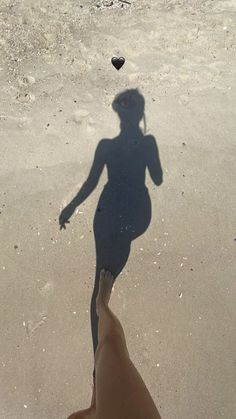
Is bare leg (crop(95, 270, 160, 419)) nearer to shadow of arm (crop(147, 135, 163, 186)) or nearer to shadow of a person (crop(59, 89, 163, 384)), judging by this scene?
shadow of a person (crop(59, 89, 163, 384))

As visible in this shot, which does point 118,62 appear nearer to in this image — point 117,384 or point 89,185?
point 89,185

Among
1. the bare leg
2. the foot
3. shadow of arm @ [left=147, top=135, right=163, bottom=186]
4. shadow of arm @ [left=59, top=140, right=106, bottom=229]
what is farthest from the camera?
shadow of arm @ [left=147, top=135, right=163, bottom=186]

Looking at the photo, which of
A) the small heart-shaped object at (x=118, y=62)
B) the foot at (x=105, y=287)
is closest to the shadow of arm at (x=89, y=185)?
the foot at (x=105, y=287)

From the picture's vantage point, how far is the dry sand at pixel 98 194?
5066 millimetres

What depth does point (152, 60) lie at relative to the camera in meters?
5.39

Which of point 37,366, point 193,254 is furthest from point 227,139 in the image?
point 37,366

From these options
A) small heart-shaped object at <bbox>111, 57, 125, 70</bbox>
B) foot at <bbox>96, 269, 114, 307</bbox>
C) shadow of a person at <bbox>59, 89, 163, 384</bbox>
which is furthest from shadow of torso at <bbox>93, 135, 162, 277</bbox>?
small heart-shaped object at <bbox>111, 57, 125, 70</bbox>

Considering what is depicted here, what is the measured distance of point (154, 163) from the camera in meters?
5.36

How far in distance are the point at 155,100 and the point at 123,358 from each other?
9.78 feet

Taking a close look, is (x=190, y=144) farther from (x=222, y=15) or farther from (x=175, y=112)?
(x=222, y=15)

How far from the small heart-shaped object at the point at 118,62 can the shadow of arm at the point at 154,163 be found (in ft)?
2.97

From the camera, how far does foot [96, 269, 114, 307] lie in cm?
502

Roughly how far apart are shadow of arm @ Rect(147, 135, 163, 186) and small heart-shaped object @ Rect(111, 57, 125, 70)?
0.91 m

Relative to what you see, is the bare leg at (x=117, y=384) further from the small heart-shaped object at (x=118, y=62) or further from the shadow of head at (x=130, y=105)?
the small heart-shaped object at (x=118, y=62)
